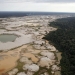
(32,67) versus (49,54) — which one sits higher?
(49,54)

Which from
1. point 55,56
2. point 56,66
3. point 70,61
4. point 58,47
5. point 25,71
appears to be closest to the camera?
point 25,71

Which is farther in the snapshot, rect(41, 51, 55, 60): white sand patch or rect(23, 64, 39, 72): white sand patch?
rect(41, 51, 55, 60): white sand patch

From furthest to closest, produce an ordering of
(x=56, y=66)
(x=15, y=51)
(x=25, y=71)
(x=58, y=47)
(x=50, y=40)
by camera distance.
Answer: (x=50, y=40)
(x=58, y=47)
(x=15, y=51)
(x=56, y=66)
(x=25, y=71)

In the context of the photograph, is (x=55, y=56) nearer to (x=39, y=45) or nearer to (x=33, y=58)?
(x=33, y=58)

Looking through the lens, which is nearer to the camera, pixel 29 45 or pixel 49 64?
pixel 49 64

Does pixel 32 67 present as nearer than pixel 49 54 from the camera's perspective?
Yes

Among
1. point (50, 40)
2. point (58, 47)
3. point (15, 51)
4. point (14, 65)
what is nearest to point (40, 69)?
point (14, 65)

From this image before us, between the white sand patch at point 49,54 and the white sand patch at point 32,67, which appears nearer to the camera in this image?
the white sand patch at point 32,67

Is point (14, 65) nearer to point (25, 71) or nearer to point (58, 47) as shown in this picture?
point (25, 71)

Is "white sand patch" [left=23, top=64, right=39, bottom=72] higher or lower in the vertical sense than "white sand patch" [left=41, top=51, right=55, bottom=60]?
lower

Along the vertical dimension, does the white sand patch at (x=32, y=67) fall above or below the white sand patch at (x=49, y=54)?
below
